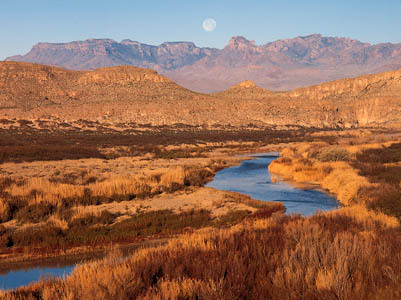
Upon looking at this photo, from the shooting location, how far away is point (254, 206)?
18.2 meters

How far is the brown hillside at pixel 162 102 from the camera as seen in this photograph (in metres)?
95.9

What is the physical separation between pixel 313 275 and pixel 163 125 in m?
86.4

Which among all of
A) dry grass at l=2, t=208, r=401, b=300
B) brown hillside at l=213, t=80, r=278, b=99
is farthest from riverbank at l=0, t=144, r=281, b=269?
brown hillside at l=213, t=80, r=278, b=99

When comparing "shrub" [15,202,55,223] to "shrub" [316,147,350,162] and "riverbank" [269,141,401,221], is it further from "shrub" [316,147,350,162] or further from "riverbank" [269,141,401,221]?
"shrub" [316,147,350,162]

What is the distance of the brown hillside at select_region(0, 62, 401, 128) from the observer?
95875 millimetres

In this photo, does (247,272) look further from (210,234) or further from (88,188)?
(88,188)

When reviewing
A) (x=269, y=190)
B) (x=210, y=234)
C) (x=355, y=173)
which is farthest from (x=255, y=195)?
(x=210, y=234)

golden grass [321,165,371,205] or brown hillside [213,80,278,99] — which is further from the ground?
brown hillside [213,80,278,99]

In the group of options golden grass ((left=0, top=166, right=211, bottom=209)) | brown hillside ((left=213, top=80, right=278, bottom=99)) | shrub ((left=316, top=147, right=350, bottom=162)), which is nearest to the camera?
golden grass ((left=0, top=166, right=211, bottom=209))

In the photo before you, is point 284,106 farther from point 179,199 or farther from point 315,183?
point 179,199

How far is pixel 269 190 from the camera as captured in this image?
23.5m

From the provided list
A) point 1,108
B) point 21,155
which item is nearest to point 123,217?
point 21,155

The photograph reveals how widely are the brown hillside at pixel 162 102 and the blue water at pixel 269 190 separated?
64275 mm

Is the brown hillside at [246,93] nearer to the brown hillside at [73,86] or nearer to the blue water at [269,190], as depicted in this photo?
the brown hillside at [73,86]
